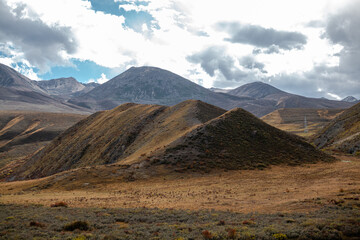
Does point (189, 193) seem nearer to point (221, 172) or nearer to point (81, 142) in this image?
point (221, 172)

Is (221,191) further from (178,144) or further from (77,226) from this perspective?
(178,144)

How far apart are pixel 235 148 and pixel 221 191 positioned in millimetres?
23241

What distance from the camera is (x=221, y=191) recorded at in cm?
3506

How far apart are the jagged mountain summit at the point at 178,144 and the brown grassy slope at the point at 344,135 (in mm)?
21945

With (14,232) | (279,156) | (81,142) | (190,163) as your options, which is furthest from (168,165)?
(81,142)

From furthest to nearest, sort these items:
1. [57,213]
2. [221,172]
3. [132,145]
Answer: [132,145]
[221,172]
[57,213]

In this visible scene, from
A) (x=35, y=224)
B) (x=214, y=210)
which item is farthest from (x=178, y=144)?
(x=35, y=224)

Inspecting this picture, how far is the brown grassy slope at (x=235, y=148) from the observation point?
51.7 m

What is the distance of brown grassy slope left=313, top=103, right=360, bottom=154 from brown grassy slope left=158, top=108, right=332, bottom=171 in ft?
79.4

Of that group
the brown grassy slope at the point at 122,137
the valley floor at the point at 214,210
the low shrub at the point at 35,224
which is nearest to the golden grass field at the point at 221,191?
the valley floor at the point at 214,210

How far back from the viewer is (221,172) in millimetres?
47562

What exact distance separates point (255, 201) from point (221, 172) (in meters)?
19.9

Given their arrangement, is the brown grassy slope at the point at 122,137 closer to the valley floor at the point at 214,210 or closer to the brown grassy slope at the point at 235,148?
the brown grassy slope at the point at 235,148

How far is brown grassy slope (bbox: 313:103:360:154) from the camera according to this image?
3068 inches
